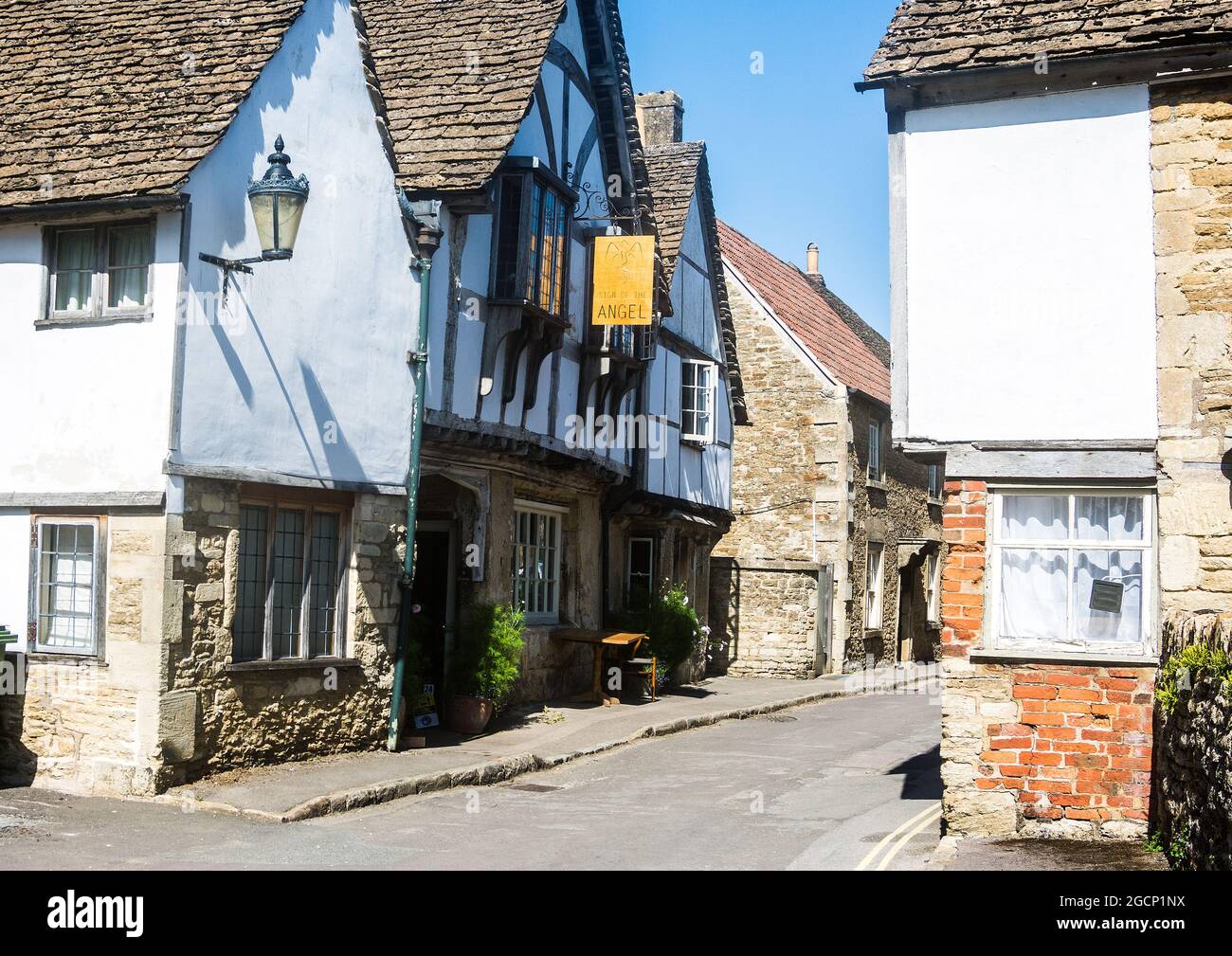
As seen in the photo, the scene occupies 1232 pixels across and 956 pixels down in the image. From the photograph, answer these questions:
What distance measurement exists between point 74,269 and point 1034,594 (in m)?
8.14

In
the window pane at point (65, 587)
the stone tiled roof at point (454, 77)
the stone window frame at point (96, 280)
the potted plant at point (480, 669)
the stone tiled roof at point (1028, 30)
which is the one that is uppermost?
the stone tiled roof at point (454, 77)

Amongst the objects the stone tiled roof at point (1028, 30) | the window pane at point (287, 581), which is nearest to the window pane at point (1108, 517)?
the stone tiled roof at point (1028, 30)

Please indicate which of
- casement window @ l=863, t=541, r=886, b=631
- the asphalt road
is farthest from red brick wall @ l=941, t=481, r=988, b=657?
casement window @ l=863, t=541, r=886, b=631

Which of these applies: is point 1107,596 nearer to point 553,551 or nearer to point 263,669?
point 263,669

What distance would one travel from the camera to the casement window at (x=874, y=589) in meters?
27.9

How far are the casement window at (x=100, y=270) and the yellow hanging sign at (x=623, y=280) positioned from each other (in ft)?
22.4

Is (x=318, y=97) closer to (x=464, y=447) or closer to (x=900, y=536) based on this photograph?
(x=464, y=447)

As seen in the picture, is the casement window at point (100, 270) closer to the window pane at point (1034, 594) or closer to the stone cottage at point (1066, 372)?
the stone cottage at point (1066, 372)

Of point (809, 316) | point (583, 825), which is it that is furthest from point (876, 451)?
point (583, 825)

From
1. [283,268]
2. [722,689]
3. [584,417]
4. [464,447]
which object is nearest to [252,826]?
[283,268]

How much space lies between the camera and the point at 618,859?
8.81 meters

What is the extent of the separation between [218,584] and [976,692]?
6087 mm

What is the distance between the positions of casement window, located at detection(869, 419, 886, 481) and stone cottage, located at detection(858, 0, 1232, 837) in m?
17.8

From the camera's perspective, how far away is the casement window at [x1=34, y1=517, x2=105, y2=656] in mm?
10992
